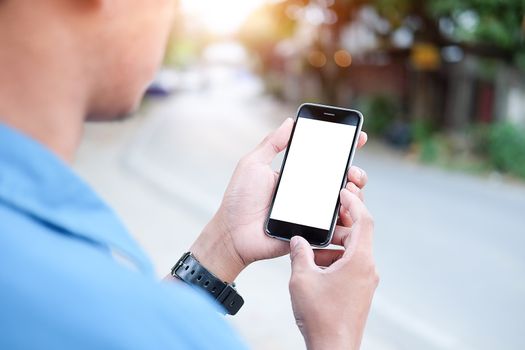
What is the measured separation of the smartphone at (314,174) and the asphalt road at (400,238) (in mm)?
2436

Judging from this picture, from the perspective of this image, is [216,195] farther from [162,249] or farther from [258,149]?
[258,149]

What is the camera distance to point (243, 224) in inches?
66.2

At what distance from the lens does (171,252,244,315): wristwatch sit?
1592 mm

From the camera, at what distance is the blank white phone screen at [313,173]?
1.80 metres

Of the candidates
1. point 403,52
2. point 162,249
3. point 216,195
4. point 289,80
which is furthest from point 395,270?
point 289,80

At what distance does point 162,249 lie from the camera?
19.5 feet

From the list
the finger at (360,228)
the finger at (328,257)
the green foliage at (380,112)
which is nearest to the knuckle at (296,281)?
the finger at (360,228)

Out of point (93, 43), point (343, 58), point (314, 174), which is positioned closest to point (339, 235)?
point (314, 174)

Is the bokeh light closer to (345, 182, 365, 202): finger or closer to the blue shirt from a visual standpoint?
(345, 182, 365, 202): finger

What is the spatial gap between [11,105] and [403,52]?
1759 centimetres

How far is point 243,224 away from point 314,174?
0.34 meters

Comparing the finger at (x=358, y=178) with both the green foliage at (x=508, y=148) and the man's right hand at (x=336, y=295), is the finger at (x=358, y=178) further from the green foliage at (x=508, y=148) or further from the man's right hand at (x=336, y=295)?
the green foliage at (x=508, y=148)

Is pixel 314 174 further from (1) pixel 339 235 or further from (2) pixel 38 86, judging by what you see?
(2) pixel 38 86

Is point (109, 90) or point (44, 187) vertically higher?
point (109, 90)
